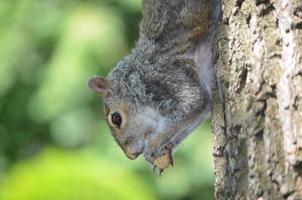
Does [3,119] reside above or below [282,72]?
below

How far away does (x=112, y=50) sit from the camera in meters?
4.35

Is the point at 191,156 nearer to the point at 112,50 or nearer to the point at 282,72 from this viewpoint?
the point at 112,50

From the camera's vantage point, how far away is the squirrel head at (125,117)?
2.83m

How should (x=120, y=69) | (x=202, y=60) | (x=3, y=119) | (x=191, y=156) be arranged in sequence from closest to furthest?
(x=202, y=60) < (x=120, y=69) < (x=191, y=156) < (x=3, y=119)

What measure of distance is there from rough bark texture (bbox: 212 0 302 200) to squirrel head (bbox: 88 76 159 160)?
0.67 meters

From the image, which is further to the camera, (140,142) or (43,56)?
(43,56)

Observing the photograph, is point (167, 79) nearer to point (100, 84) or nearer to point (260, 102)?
point (100, 84)

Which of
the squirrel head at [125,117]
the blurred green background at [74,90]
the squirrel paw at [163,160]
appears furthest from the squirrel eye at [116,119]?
the blurred green background at [74,90]

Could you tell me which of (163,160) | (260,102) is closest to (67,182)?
(163,160)

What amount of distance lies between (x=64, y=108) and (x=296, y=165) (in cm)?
270

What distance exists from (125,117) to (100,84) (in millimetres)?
166

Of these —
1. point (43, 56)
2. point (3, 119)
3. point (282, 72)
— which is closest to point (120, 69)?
point (282, 72)

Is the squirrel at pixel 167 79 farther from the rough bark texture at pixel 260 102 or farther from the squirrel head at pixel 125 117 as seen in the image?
the rough bark texture at pixel 260 102

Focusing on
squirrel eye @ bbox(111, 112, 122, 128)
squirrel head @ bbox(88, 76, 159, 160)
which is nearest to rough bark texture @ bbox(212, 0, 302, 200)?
squirrel head @ bbox(88, 76, 159, 160)
